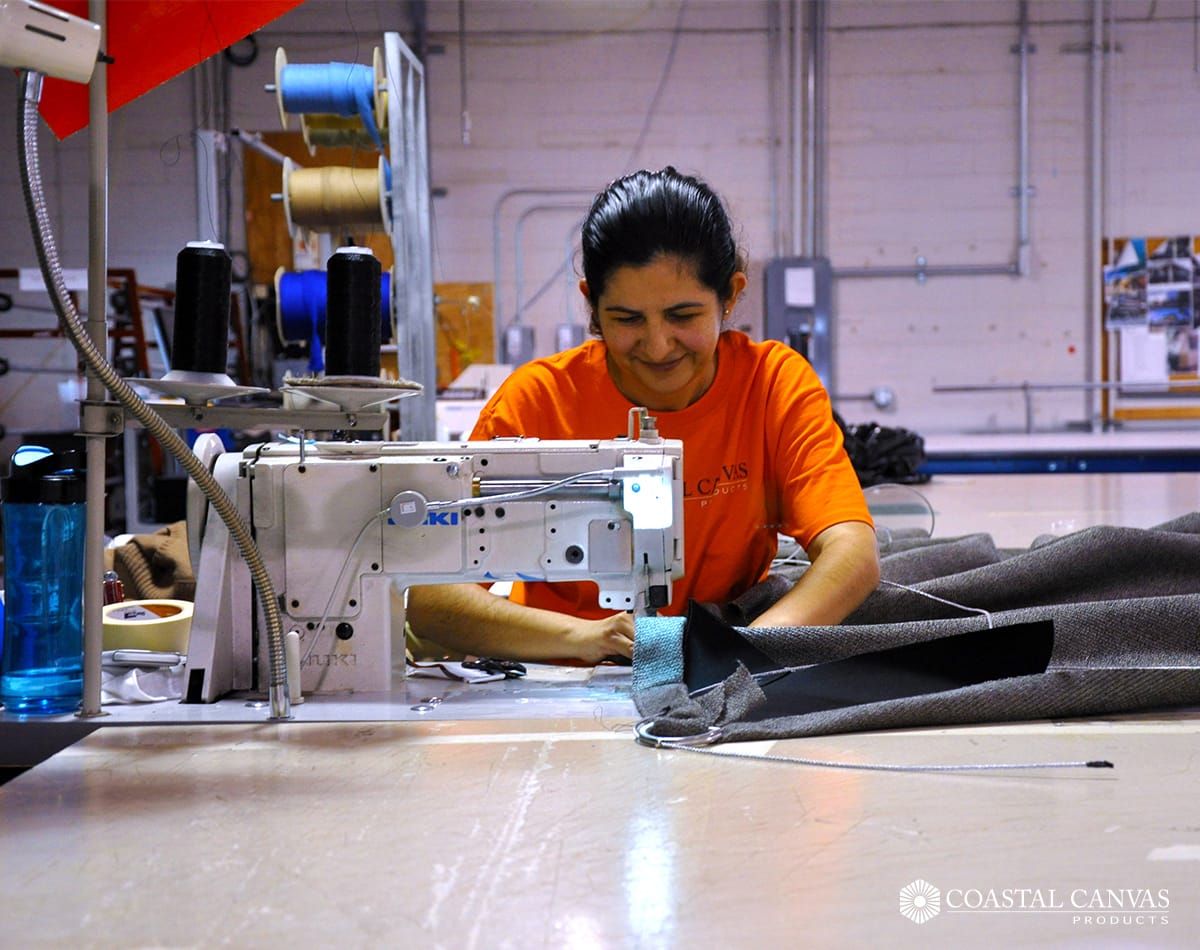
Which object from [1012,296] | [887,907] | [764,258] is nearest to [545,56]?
[764,258]

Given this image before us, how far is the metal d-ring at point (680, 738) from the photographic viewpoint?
3.36 feet

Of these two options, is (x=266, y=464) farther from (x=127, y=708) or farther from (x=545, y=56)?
(x=545, y=56)

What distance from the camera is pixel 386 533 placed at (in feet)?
4.05

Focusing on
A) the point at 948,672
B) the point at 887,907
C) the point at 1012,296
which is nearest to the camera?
the point at 887,907

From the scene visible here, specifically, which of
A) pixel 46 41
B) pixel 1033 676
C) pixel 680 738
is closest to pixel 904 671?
pixel 1033 676

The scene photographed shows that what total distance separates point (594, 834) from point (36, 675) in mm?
653

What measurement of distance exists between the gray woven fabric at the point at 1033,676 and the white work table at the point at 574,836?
2cm

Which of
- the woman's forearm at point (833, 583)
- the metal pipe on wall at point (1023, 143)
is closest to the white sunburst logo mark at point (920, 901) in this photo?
the woman's forearm at point (833, 583)

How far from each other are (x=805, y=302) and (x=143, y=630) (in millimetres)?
5517

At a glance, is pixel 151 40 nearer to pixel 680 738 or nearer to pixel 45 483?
pixel 45 483

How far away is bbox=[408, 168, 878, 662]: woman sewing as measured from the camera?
140 cm

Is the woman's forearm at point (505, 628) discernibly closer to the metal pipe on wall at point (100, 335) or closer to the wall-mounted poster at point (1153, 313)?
the metal pipe on wall at point (100, 335)

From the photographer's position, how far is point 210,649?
1207 millimetres

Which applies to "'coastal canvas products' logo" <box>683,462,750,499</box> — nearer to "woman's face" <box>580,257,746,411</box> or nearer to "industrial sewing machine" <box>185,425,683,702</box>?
"woman's face" <box>580,257,746,411</box>
